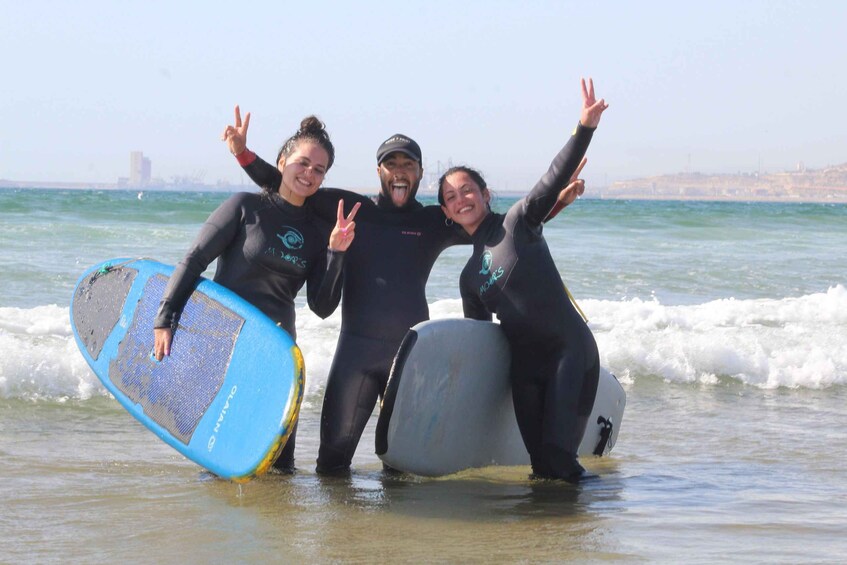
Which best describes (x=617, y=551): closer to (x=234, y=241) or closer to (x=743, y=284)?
(x=234, y=241)

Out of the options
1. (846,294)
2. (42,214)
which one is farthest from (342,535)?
(42,214)

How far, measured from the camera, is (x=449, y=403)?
4184 mm

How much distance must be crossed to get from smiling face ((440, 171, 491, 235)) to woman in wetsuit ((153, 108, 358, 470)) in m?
0.37

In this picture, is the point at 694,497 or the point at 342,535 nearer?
the point at 342,535

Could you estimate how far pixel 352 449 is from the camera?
4.28 m

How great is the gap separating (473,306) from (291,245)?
2.56ft

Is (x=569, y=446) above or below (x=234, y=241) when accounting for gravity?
below

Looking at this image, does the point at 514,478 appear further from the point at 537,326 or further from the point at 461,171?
the point at 461,171

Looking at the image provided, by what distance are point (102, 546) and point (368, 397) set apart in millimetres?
1196

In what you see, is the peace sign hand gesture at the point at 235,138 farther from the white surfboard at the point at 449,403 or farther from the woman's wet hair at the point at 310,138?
the white surfboard at the point at 449,403

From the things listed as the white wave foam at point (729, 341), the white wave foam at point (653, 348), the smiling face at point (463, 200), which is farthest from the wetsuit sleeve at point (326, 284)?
the white wave foam at point (729, 341)

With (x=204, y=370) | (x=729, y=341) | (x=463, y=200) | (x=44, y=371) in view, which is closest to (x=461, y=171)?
(x=463, y=200)

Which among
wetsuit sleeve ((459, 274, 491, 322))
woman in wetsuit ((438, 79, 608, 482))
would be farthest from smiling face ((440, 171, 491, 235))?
wetsuit sleeve ((459, 274, 491, 322))

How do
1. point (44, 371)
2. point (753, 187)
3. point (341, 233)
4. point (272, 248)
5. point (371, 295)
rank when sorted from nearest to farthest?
point (341, 233)
point (272, 248)
point (371, 295)
point (44, 371)
point (753, 187)
